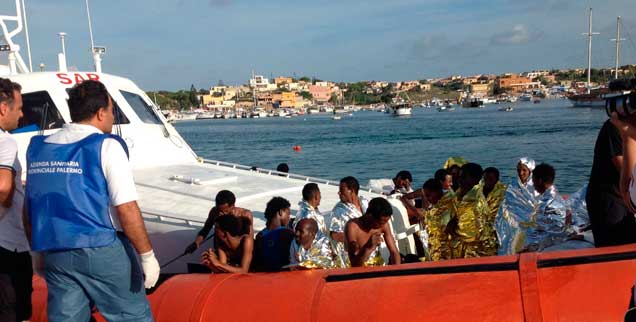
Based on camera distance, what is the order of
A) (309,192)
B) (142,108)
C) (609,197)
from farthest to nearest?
(142,108) → (309,192) → (609,197)

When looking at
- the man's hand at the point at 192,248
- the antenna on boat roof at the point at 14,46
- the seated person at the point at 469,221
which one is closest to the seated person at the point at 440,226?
the seated person at the point at 469,221

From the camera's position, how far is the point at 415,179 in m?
23.9

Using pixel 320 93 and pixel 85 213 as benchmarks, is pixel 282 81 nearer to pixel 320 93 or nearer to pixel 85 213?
pixel 320 93

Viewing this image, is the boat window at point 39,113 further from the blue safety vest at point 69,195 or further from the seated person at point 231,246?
the blue safety vest at point 69,195

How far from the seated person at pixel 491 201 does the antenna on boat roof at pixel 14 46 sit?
640 centimetres

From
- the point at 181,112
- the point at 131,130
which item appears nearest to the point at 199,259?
the point at 131,130

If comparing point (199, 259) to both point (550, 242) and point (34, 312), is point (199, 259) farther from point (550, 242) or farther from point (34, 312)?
point (550, 242)

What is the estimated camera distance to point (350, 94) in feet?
568

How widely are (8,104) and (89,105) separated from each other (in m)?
0.63

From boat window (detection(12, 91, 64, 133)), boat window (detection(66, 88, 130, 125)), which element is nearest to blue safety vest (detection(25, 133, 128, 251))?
boat window (detection(12, 91, 64, 133))

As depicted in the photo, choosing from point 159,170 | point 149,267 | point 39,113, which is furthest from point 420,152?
point 149,267

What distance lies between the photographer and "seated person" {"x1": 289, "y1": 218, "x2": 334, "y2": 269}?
4504 mm

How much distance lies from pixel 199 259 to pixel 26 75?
3.52 m

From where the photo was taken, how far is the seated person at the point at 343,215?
5.00 metres
